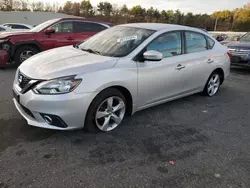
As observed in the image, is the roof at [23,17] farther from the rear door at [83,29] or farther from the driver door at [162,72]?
the driver door at [162,72]

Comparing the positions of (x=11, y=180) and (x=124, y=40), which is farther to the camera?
(x=124, y=40)

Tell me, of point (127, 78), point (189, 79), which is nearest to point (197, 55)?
point (189, 79)

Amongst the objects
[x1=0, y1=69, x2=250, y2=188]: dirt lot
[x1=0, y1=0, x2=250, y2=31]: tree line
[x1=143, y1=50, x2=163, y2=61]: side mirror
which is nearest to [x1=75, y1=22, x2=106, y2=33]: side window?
[x1=0, y1=69, x2=250, y2=188]: dirt lot

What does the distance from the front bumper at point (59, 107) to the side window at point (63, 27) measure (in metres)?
5.14

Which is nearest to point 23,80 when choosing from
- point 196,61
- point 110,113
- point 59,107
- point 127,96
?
point 59,107

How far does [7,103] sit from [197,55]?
3.69 meters

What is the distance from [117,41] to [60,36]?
452 cm

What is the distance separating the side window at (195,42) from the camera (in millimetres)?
4183

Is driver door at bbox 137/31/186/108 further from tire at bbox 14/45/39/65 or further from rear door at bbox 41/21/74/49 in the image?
tire at bbox 14/45/39/65

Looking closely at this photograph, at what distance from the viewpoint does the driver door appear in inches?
135

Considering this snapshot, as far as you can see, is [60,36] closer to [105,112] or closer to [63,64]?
[63,64]

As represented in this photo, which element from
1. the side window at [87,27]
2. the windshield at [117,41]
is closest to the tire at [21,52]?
the side window at [87,27]

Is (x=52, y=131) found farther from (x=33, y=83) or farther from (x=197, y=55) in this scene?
(x=197, y=55)

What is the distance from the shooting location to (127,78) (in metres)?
3.18
